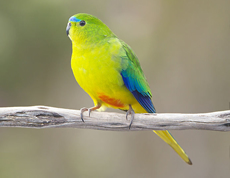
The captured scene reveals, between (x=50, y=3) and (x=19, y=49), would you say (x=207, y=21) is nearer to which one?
(x=50, y=3)

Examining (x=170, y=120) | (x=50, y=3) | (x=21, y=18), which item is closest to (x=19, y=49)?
(x=21, y=18)

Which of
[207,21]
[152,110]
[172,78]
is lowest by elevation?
[152,110]

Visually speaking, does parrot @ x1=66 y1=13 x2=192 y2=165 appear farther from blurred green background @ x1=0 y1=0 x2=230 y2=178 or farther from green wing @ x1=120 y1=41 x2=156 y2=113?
blurred green background @ x1=0 y1=0 x2=230 y2=178

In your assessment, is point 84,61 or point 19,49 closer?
point 84,61

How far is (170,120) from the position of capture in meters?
2.33

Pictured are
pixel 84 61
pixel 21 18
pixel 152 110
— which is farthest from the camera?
pixel 21 18

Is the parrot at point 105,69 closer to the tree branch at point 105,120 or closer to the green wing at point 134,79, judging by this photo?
the green wing at point 134,79

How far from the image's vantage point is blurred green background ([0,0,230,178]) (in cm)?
426

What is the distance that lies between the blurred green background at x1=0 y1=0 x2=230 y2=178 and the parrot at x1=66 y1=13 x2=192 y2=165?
1.72 metres

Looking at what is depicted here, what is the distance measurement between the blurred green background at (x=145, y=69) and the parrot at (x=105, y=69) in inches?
67.7

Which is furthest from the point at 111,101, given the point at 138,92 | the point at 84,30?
the point at 84,30

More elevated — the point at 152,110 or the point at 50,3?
the point at 50,3

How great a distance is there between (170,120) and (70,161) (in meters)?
2.91

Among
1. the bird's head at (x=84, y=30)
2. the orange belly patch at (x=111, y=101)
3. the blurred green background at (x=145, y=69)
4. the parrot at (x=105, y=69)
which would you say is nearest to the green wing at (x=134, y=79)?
the parrot at (x=105, y=69)
